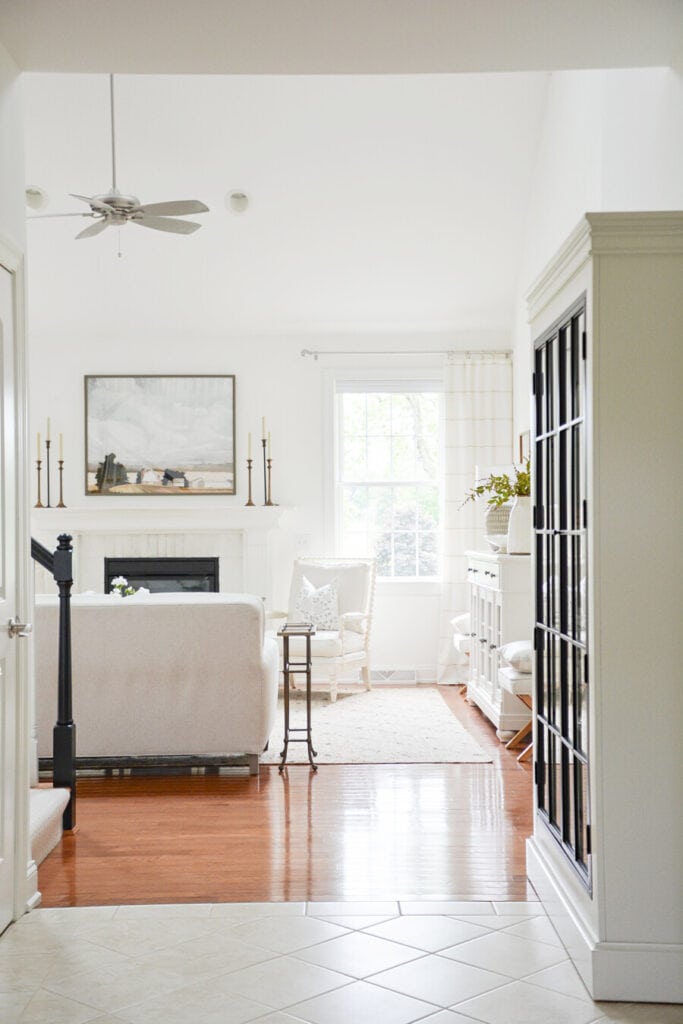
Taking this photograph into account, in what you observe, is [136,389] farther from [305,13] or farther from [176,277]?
[305,13]

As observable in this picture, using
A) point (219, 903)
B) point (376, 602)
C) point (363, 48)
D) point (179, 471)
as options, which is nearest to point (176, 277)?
point (179, 471)

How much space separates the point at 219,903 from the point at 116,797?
153 centimetres

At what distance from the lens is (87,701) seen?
5.01 meters

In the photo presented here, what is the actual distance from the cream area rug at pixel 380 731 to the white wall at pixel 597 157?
2.31 metres

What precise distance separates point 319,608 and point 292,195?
9.82ft

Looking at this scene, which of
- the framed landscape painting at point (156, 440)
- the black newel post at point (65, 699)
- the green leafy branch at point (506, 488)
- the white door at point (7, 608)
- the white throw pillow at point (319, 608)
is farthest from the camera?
the framed landscape painting at point (156, 440)

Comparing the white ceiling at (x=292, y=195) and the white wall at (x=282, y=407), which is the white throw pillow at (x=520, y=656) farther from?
the white ceiling at (x=292, y=195)

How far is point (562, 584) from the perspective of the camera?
3.17 m

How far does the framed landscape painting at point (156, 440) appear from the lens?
8195 millimetres

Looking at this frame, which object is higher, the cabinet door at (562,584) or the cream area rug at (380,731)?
the cabinet door at (562,584)

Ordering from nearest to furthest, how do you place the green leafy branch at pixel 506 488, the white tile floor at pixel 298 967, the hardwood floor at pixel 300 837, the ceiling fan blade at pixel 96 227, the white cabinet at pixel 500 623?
the white tile floor at pixel 298 967 → the hardwood floor at pixel 300 837 → the ceiling fan blade at pixel 96 227 → the white cabinet at pixel 500 623 → the green leafy branch at pixel 506 488

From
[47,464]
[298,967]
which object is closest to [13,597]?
[298,967]

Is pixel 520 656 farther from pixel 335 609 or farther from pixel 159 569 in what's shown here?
pixel 159 569

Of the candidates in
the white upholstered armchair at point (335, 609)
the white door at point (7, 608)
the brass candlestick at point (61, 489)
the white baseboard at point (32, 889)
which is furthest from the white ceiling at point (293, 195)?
the white baseboard at point (32, 889)
